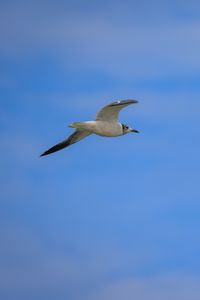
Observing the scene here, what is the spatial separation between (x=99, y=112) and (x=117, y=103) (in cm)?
119

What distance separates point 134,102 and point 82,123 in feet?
7.63

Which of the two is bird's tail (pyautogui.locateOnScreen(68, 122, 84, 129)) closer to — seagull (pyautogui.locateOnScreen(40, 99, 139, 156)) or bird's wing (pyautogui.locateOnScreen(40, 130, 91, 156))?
seagull (pyautogui.locateOnScreen(40, 99, 139, 156))

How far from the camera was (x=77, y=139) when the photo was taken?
54.1m

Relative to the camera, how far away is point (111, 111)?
50.5 meters

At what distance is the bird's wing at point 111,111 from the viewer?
49.5 meters

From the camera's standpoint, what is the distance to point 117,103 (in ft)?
162

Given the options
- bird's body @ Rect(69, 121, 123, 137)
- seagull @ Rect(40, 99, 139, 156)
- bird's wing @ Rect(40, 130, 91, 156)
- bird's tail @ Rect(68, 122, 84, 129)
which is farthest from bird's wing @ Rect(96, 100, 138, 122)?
bird's wing @ Rect(40, 130, 91, 156)

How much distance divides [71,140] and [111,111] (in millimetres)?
4191

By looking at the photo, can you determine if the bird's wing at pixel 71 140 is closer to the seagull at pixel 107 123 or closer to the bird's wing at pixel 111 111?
the seagull at pixel 107 123

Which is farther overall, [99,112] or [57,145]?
[57,145]

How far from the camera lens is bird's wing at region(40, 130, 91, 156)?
5374cm

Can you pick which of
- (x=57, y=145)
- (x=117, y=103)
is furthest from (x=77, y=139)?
(x=117, y=103)

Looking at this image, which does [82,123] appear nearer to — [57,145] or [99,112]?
[99,112]

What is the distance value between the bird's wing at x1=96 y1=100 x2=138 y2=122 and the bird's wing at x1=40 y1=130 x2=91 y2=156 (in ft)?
9.12
